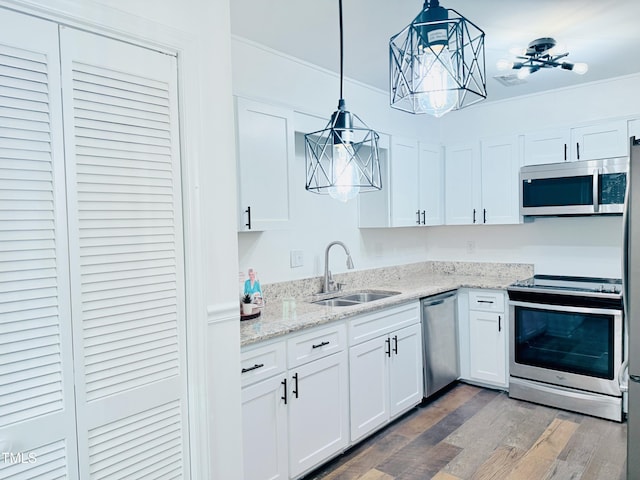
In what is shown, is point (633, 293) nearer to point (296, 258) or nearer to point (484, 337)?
point (484, 337)

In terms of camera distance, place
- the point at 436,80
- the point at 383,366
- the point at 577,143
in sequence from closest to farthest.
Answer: the point at 436,80 < the point at 383,366 < the point at 577,143

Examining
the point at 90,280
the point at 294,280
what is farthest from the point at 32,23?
the point at 294,280

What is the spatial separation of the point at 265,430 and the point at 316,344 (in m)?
0.51

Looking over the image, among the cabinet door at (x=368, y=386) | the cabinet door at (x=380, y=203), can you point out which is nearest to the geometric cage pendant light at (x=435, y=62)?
the cabinet door at (x=368, y=386)

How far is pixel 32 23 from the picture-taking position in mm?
1129

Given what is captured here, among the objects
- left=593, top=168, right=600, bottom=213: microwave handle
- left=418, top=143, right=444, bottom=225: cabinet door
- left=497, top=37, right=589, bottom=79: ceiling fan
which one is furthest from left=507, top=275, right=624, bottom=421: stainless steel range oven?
left=497, top=37, right=589, bottom=79: ceiling fan

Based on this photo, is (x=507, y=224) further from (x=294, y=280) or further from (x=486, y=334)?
(x=294, y=280)

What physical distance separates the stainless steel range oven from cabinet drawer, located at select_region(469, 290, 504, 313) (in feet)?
0.36

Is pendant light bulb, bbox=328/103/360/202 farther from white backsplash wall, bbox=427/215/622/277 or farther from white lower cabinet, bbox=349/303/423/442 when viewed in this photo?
white backsplash wall, bbox=427/215/622/277

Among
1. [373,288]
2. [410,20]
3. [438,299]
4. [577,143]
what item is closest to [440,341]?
[438,299]

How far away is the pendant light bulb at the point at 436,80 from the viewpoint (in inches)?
55.1

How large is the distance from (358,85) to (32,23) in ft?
8.74

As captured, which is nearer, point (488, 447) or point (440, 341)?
point (488, 447)

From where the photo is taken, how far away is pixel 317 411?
7.71 feet
